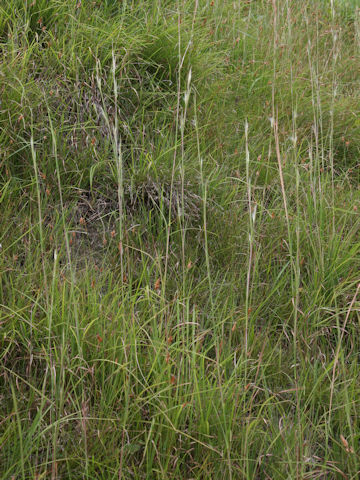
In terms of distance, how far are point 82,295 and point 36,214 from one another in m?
0.51

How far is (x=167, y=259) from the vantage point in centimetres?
178

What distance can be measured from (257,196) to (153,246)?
1.88 ft

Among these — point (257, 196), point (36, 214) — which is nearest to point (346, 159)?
point (257, 196)

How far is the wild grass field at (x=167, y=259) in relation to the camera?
1.41 meters

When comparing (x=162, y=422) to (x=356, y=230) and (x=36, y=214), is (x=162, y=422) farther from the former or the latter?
(x=356, y=230)

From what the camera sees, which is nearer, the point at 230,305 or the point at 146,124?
the point at 230,305

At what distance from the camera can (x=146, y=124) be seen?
245 centimetres

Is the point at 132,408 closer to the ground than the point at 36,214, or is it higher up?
closer to the ground

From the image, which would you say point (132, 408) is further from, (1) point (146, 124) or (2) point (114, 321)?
(1) point (146, 124)

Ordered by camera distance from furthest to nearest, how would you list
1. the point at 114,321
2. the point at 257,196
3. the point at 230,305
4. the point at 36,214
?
the point at 257,196 < the point at 36,214 < the point at 230,305 < the point at 114,321

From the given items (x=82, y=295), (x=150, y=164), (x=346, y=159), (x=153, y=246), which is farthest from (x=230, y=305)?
(x=346, y=159)

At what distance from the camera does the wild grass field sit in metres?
1.41

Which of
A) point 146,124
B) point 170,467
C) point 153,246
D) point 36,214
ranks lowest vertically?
point 170,467

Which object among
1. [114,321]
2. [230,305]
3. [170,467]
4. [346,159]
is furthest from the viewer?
[346,159]
